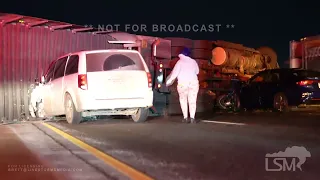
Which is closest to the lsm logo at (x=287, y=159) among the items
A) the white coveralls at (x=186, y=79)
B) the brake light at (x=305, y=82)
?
the white coveralls at (x=186, y=79)

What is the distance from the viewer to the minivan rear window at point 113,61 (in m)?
10.4

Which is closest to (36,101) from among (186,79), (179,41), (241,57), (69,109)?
(69,109)

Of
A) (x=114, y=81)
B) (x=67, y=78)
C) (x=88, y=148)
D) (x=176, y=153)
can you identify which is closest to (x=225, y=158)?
(x=176, y=153)

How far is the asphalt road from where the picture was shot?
532cm

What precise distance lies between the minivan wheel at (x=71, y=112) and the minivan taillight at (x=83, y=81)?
Result: 2.14 feet

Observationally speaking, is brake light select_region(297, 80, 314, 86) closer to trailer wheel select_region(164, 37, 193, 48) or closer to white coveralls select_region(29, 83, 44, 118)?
trailer wheel select_region(164, 37, 193, 48)

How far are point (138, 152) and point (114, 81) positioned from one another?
3886 millimetres

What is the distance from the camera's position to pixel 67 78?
10.9m

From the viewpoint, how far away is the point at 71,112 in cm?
1069

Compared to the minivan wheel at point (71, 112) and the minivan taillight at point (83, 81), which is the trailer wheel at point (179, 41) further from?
the minivan taillight at point (83, 81)

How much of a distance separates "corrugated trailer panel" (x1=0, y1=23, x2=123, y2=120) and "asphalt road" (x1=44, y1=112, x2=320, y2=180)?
2.85m

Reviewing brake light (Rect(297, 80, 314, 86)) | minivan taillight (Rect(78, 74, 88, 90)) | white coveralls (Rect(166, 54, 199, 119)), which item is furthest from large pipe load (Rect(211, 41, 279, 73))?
minivan taillight (Rect(78, 74, 88, 90))

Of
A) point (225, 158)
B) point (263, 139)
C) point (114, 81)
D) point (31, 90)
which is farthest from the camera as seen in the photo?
point (31, 90)

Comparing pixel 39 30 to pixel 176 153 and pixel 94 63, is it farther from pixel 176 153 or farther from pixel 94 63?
pixel 176 153
